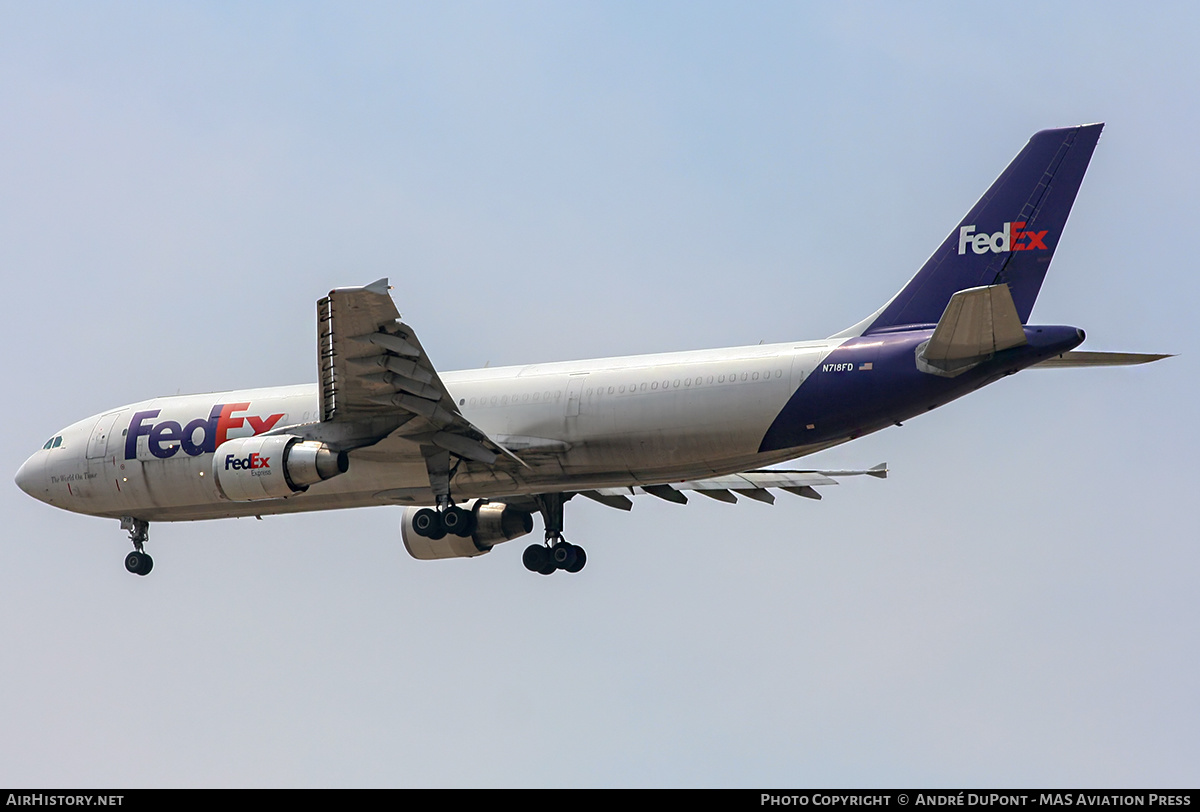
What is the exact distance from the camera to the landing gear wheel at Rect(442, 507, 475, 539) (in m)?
30.8

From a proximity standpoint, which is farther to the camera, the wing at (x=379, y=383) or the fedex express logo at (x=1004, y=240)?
the wing at (x=379, y=383)

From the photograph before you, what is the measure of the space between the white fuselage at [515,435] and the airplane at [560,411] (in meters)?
0.04

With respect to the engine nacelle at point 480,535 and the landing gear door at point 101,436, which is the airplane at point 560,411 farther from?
the engine nacelle at point 480,535

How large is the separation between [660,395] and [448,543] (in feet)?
28.6

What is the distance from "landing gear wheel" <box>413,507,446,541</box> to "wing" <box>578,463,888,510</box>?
14.6 ft

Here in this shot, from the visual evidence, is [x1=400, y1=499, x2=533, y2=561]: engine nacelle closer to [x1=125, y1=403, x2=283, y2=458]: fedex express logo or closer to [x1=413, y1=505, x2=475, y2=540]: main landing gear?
[x1=413, y1=505, x2=475, y2=540]: main landing gear

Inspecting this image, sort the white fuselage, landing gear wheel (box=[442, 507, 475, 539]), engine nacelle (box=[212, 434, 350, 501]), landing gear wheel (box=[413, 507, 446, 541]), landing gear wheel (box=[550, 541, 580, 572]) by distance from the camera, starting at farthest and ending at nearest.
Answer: landing gear wheel (box=[550, 541, 580, 572])
landing gear wheel (box=[413, 507, 446, 541])
landing gear wheel (box=[442, 507, 475, 539])
engine nacelle (box=[212, 434, 350, 501])
the white fuselage

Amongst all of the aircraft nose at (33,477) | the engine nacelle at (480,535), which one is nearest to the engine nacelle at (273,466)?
the engine nacelle at (480,535)

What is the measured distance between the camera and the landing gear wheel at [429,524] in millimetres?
30938

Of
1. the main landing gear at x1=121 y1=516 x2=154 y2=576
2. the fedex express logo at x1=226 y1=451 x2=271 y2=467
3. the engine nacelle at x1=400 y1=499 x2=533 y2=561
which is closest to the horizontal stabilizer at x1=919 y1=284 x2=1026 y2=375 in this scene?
the engine nacelle at x1=400 y1=499 x2=533 y2=561

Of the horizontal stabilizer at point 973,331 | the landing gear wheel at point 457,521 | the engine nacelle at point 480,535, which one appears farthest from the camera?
the engine nacelle at point 480,535

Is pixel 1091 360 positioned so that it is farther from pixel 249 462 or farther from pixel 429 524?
pixel 249 462

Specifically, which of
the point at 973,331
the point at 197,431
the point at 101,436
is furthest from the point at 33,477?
the point at 973,331
